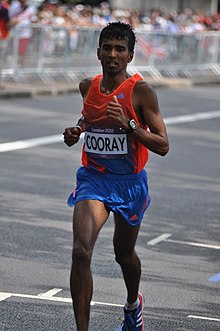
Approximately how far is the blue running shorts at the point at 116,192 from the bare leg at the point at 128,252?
0.19ft

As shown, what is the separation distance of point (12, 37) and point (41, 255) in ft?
48.0

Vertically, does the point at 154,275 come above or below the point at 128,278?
below

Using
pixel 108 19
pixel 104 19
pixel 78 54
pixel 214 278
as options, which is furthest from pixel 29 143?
pixel 108 19

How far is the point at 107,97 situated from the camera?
5.68 m

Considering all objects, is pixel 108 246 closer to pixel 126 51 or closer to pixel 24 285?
pixel 24 285

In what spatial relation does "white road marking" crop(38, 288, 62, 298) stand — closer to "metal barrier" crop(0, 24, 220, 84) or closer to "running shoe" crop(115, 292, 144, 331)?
"running shoe" crop(115, 292, 144, 331)

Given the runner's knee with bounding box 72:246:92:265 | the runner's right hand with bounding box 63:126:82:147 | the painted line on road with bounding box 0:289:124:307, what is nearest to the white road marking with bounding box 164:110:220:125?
the painted line on road with bounding box 0:289:124:307

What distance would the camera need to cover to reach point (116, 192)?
568 centimetres

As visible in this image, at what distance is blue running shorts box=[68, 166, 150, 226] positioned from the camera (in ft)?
18.5

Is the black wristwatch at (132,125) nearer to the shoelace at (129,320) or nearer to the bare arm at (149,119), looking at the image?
the bare arm at (149,119)

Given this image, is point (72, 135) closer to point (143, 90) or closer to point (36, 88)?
point (143, 90)

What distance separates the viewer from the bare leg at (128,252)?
18.7ft

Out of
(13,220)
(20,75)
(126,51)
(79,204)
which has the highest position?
(126,51)

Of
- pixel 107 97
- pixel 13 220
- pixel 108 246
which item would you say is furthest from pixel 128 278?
pixel 13 220
